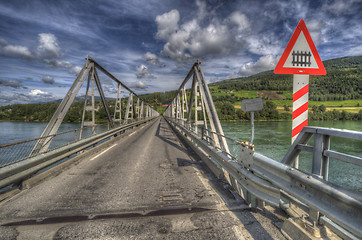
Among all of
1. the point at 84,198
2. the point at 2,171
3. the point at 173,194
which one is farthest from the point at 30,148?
the point at 173,194

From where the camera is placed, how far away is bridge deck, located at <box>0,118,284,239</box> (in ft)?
7.89

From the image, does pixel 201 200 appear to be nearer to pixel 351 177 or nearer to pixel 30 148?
pixel 30 148

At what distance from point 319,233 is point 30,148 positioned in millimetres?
6768

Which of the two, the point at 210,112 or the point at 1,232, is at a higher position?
the point at 210,112

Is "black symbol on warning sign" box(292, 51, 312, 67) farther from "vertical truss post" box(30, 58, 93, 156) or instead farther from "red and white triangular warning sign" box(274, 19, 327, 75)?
"vertical truss post" box(30, 58, 93, 156)

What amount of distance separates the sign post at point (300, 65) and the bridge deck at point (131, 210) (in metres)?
1.78

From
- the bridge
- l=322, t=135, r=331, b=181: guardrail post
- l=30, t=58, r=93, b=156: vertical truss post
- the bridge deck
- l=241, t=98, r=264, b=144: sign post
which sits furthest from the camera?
l=30, t=58, r=93, b=156: vertical truss post

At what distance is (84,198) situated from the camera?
3.42 m

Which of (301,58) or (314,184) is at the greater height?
(301,58)

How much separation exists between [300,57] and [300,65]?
14 centimetres

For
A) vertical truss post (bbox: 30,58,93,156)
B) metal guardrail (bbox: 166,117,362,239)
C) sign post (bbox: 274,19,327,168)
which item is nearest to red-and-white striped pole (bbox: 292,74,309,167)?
sign post (bbox: 274,19,327,168)

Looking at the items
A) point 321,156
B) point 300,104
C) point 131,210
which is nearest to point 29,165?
point 131,210

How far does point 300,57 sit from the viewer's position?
2908mm

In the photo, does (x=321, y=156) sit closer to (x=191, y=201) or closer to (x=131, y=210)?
(x=191, y=201)
